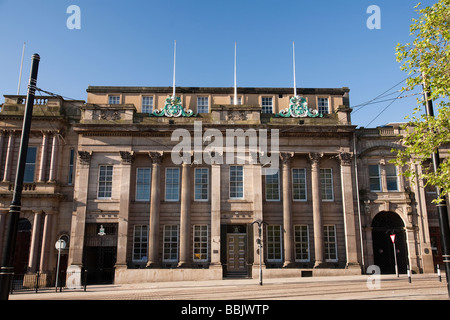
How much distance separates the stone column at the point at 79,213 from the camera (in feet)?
87.9

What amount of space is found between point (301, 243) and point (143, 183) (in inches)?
506

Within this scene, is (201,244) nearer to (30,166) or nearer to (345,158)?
(345,158)

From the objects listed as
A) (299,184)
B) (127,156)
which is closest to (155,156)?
(127,156)

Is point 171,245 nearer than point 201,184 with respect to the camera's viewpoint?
Yes

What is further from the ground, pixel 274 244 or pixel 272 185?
pixel 272 185

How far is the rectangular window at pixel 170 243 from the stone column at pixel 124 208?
289cm

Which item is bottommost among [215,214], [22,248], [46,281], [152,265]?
[46,281]

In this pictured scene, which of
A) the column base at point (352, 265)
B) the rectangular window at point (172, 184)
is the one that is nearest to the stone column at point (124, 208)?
the rectangular window at point (172, 184)

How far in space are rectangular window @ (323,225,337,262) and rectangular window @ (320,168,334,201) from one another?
7.47 feet

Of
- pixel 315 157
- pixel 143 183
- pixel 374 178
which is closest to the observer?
pixel 315 157

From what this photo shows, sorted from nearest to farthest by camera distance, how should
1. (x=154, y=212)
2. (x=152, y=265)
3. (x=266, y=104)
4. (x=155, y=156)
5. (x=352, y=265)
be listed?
(x=152, y=265) → (x=352, y=265) → (x=154, y=212) → (x=155, y=156) → (x=266, y=104)

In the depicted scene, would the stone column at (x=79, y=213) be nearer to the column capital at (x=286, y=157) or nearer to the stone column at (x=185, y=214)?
the stone column at (x=185, y=214)

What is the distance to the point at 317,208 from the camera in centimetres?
2795
